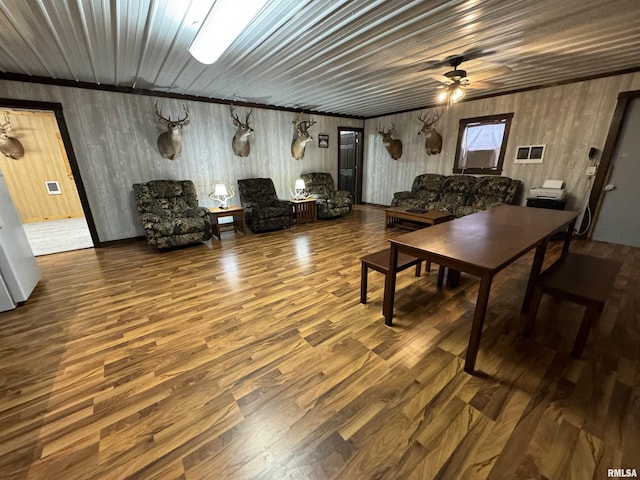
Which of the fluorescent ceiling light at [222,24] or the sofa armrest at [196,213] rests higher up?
the fluorescent ceiling light at [222,24]

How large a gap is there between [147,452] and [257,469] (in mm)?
561

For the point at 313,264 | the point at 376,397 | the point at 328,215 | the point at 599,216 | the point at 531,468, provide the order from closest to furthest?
the point at 531,468 < the point at 376,397 < the point at 313,264 < the point at 599,216 < the point at 328,215

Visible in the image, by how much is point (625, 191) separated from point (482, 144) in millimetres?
2212

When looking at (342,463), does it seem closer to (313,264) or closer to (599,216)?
(313,264)

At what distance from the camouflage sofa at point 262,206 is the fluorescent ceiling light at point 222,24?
284 centimetres

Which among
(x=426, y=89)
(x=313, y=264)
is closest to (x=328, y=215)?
(x=313, y=264)

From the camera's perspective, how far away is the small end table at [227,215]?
453cm

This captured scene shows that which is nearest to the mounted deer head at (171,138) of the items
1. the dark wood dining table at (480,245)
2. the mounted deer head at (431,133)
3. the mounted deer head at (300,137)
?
the mounted deer head at (300,137)

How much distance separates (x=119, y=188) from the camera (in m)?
4.32

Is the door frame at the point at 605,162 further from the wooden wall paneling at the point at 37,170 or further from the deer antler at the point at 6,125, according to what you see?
the deer antler at the point at 6,125

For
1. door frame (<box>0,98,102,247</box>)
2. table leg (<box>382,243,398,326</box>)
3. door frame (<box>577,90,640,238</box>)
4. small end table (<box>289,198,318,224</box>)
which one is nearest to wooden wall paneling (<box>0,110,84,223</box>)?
door frame (<box>0,98,102,247</box>)

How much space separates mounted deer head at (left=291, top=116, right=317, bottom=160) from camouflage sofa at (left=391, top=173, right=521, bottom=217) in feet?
8.09

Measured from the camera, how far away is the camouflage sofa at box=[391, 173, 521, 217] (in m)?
4.60

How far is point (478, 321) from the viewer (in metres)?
1.57
